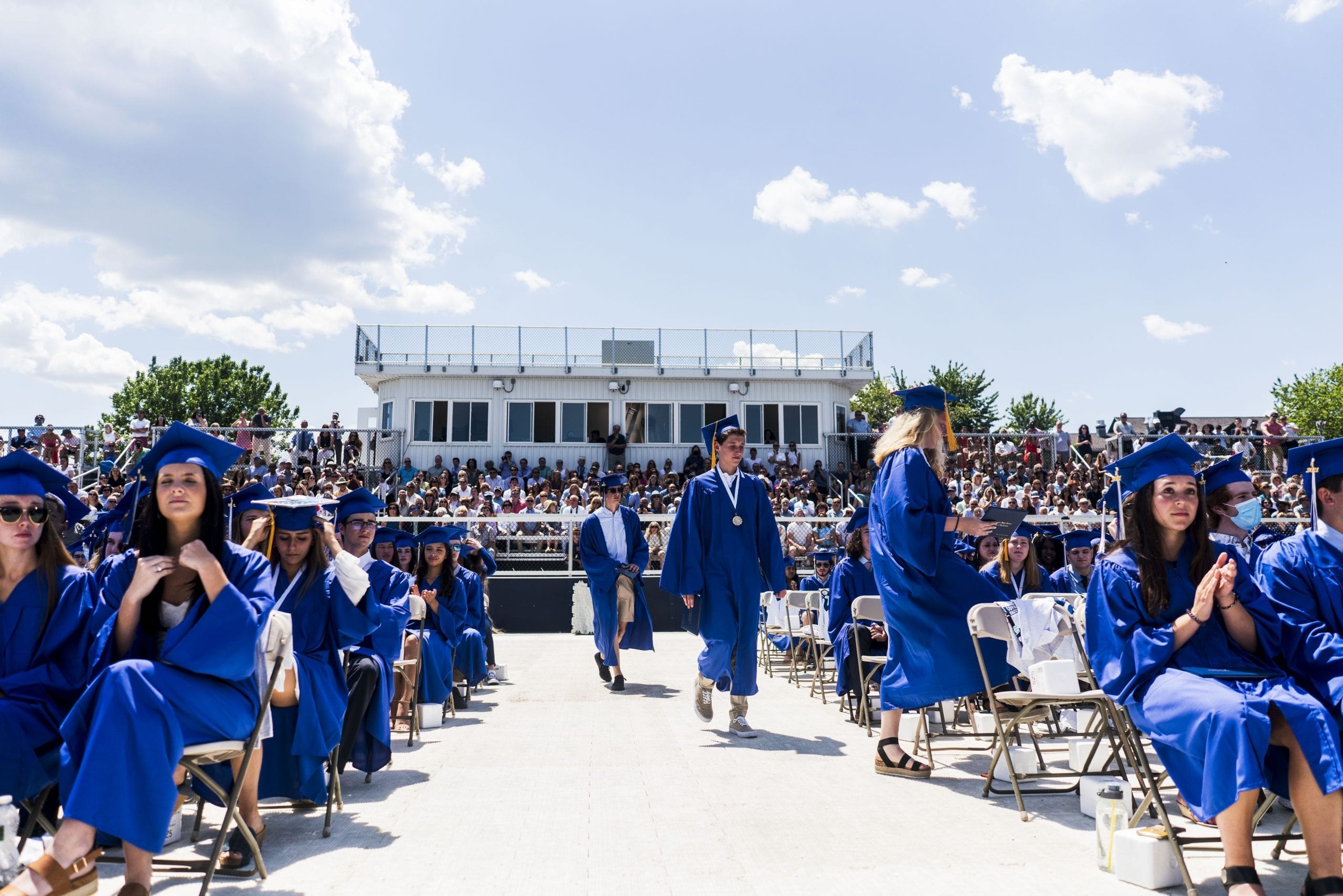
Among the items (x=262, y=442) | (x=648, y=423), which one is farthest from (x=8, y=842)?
(x=648, y=423)

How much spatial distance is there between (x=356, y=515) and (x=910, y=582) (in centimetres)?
317

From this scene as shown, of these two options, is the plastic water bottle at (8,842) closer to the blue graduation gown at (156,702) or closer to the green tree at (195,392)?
the blue graduation gown at (156,702)

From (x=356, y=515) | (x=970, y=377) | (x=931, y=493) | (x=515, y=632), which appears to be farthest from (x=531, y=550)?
(x=970, y=377)

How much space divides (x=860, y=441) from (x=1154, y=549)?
873 inches

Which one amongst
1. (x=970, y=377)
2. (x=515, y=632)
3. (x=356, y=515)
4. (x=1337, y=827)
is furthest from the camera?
(x=970, y=377)

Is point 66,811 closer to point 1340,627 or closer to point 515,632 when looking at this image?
point 1340,627

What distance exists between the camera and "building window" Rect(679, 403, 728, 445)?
2530cm

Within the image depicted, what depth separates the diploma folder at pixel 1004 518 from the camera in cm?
546

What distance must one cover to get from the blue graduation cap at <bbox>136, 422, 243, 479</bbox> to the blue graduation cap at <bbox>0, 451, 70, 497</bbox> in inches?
12.3

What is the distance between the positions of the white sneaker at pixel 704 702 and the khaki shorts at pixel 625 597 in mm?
2663

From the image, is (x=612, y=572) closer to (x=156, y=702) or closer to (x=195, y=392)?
(x=156, y=702)

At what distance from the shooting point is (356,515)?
5539 millimetres

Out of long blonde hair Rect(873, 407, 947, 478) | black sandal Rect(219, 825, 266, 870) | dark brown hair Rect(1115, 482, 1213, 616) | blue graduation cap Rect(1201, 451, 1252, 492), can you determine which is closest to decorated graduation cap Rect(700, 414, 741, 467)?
long blonde hair Rect(873, 407, 947, 478)

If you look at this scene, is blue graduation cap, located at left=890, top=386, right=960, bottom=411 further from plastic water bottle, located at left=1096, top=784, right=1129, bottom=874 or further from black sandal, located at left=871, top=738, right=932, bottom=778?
plastic water bottle, located at left=1096, top=784, right=1129, bottom=874
